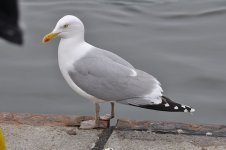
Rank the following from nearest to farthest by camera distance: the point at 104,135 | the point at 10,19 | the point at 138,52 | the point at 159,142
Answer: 1. the point at 10,19
2. the point at 159,142
3. the point at 104,135
4. the point at 138,52

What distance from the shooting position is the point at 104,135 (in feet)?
9.83

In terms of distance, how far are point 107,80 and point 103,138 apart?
31 cm

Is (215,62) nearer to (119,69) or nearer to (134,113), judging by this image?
(134,113)

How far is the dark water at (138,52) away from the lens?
442 cm

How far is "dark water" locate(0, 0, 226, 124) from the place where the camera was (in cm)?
442

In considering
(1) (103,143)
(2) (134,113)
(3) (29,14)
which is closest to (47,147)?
(1) (103,143)

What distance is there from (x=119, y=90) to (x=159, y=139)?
1.10 feet

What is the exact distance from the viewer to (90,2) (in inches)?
261

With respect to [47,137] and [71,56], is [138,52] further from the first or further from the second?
[47,137]

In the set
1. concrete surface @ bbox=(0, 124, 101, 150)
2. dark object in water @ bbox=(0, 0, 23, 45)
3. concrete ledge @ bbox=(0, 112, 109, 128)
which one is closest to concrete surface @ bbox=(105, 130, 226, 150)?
concrete surface @ bbox=(0, 124, 101, 150)

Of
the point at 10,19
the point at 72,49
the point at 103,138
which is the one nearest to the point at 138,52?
the point at 72,49

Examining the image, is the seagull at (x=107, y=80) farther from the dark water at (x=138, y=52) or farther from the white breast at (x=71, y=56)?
the dark water at (x=138, y=52)

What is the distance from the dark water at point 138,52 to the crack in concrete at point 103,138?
1.15 metres

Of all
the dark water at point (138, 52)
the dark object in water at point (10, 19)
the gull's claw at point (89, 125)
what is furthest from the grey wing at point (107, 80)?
the dark object in water at point (10, 19)
